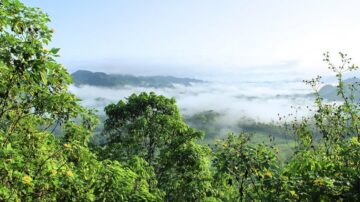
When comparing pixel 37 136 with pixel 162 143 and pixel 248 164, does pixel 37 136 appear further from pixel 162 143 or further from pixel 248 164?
pixel 162 143

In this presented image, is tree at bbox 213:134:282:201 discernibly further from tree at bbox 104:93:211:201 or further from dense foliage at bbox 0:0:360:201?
tree at bbox 104:93:211:201

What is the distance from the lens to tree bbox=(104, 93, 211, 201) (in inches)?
1457

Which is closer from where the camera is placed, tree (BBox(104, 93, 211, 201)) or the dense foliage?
the dense foliage

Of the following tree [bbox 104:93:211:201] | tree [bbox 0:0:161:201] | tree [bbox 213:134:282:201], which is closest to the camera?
tree [bbox 0:0:161:201]

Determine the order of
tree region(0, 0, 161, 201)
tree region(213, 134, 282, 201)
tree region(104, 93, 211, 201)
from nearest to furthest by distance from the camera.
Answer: tree region(0, 0, 161, 201), tree region(213, 134, 282, 201), tree region(104, 93, 211, 201)


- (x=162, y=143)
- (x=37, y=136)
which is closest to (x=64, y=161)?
(x=37, y=136)

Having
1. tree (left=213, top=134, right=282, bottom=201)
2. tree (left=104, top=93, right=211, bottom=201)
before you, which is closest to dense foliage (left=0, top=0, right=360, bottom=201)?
tree (left=213, top=134, right=282, bottom=201)

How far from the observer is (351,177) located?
1077 centimetres

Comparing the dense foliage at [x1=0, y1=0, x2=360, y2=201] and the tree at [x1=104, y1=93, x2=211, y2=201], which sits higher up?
the dense foliage at [x1=0, y1=0, x2=360, y2=201]

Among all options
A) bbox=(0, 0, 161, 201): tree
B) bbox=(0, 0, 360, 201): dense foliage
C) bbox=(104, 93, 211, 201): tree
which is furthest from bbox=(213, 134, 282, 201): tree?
bbox=(104, 93, 211, 201): tree

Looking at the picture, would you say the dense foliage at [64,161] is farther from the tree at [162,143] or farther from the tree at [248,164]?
the tree at [162,143]

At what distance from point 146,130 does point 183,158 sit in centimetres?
673

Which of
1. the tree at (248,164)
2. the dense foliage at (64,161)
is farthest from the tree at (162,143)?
the tree at (248,164)

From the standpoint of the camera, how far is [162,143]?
1740 inches
